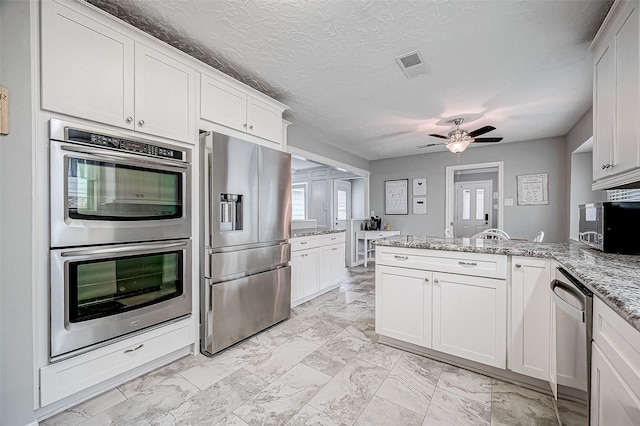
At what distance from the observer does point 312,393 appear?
1682 millimetres

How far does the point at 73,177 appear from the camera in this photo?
1.48 metres

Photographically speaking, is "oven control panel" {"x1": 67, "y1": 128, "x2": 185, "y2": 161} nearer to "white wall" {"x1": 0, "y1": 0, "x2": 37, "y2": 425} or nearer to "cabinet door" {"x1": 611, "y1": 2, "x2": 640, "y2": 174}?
"white wall" {"x1": 0, "y1": 0, "x2": 37, "y2": 425}

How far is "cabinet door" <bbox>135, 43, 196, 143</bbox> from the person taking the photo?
1.76 meters

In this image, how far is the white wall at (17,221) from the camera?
1.30 metres

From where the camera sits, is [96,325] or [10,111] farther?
[96,325]

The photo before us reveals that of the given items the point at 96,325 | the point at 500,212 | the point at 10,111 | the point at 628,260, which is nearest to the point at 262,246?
the point at 96,325

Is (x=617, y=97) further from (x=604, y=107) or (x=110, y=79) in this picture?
(x=110, y=79)

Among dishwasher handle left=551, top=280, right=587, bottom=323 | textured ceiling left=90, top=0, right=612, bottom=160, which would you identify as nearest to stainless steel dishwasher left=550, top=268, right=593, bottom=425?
dishwasher handle left=551, top=280, right=587, bottom=323

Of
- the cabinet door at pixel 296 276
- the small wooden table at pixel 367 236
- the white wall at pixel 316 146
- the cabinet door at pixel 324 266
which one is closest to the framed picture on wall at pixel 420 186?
Result: the small wooden table at pixel 367 236

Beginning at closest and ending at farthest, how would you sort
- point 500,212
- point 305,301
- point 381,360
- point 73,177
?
point 73,177, point 381,360, point 305,301, point 500,212

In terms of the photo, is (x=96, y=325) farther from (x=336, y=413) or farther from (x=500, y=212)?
(x=500, y=212)

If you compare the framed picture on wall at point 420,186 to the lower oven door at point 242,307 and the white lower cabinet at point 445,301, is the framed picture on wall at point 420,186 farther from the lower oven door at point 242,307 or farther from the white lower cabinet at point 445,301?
the lower oven door at point 242,307

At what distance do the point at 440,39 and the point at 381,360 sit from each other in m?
2.47

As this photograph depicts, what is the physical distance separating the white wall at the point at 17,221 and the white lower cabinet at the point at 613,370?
96.3 inches
